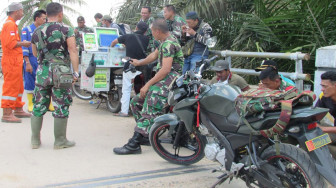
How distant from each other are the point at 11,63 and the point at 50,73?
7.20ft

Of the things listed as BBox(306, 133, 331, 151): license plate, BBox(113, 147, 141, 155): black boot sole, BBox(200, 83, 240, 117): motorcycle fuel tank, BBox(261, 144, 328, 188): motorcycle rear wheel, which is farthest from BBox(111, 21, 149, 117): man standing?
BBox(306, 133, 331, 151): license plate

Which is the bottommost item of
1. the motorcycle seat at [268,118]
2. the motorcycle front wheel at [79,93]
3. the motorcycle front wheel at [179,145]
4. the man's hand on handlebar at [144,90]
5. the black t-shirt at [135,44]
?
the motorcycle front wheel at [79,93]

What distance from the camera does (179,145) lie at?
4574 millimetres

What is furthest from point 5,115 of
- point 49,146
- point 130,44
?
point 130,44

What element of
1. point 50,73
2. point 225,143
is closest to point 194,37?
point 50,73

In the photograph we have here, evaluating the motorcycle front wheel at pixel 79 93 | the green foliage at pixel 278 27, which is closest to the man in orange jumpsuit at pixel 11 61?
the motorcycle front wheel at pixel 79 93

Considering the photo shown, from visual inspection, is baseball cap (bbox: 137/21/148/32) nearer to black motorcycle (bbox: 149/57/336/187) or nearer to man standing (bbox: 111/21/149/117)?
man standing (bbox: 111/21/149/117)

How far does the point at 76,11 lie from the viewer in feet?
64.7

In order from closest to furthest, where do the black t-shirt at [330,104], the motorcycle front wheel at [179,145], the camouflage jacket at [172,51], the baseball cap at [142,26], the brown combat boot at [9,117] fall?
the black t-shirt at [330,104] < the motorcycle front wheel at [179,145] < the camouflage jacket at [172,51] < the brown combat boot at [9,117] < the baseball cap at [142,26]

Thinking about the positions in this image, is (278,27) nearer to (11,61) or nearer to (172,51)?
(172,51)

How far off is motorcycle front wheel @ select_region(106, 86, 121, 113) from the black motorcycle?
9.80 ft

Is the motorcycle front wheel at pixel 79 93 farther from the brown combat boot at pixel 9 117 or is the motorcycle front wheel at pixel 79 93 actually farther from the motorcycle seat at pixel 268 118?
the motorcycle seat at pixel 268 118

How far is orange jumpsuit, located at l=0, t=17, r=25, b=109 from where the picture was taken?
669cm

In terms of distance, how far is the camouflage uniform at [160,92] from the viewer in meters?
4.86
